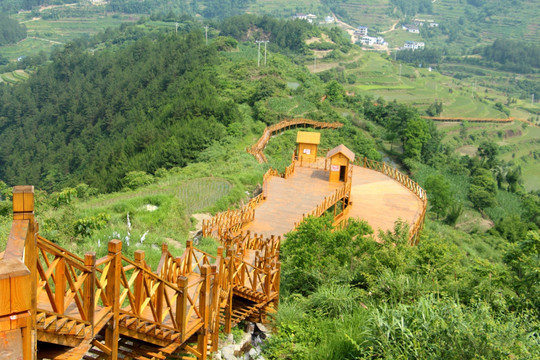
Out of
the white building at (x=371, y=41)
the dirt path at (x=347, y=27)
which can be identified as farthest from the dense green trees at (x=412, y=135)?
the dirt path at (x=347, y=27)

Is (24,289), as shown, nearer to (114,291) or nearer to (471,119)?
(114,291)

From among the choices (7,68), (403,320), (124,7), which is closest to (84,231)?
(403,320)

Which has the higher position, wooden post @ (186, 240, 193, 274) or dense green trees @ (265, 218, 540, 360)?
wooden post @ (186, 240, 193, 274)

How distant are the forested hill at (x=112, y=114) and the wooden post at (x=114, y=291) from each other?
29041 millimetres

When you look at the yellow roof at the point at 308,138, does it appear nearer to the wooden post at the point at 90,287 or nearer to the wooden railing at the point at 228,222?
the wooden railing at the point at 228,222

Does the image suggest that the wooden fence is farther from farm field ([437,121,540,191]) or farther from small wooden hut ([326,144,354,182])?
small wooden hut ([326,144,354,182])

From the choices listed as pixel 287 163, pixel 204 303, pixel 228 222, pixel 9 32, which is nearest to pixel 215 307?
pixel 204 303

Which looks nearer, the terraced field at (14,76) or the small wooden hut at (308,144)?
the small wooden hut at (308,144)

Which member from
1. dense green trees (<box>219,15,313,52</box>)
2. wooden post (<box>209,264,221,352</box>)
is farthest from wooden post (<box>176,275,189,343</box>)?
dense green trees (<box>219,15,313,52</box>)

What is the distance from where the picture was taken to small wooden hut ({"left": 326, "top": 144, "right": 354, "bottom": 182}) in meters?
25.4

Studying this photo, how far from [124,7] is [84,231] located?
7155 inches

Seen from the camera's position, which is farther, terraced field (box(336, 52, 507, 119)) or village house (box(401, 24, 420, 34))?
village house (box(401, 24, 420, 34))

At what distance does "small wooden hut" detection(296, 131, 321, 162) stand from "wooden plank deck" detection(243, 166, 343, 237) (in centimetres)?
84

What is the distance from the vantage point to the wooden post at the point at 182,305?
7859 mm
